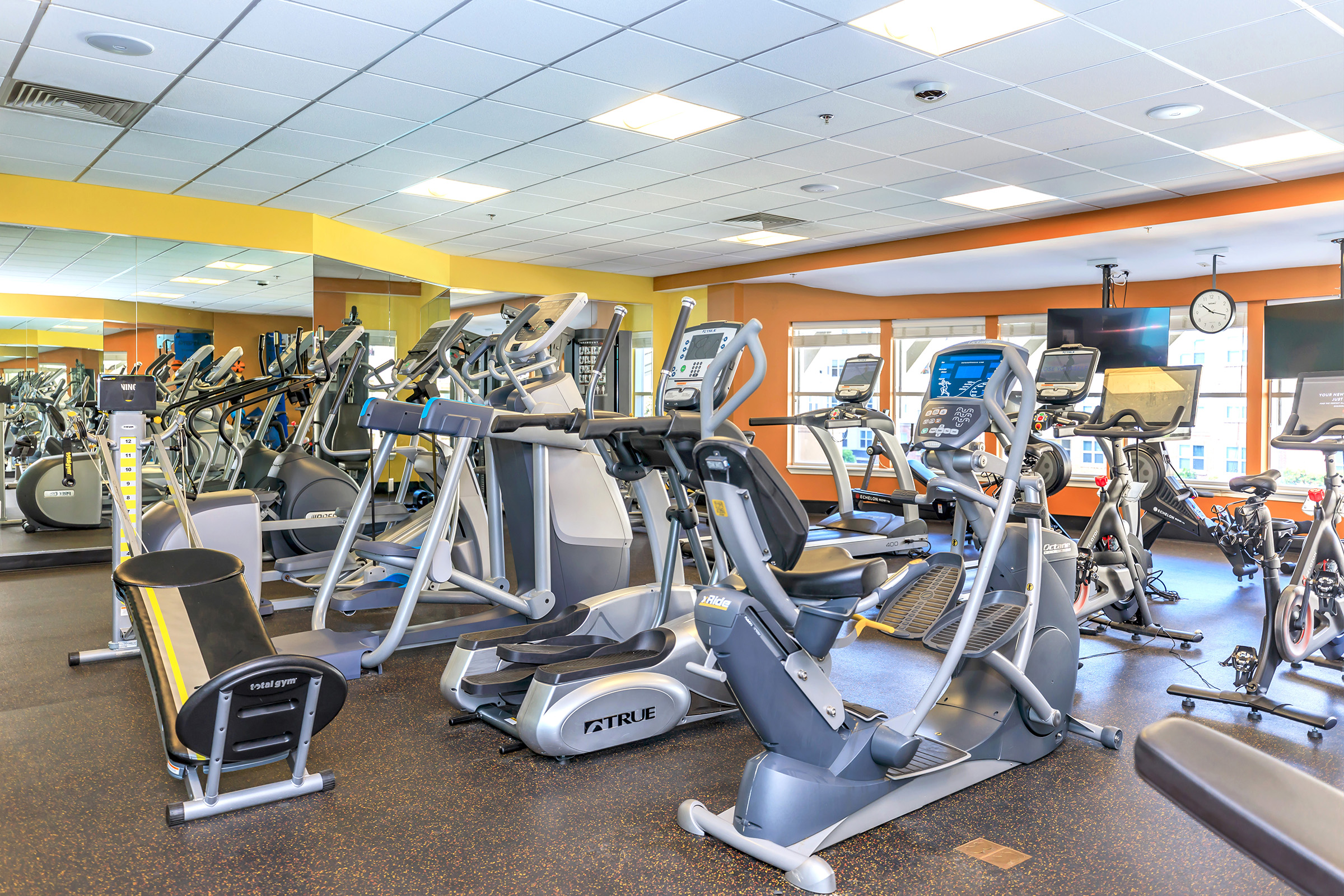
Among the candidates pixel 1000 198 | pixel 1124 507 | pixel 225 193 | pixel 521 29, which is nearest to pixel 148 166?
pixel 225 193

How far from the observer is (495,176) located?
243 inches

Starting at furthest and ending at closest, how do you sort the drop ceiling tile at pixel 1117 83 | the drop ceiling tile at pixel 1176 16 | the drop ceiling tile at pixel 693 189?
the drop ceiling tile at pixel 693 189 → the drop ceiling tile at pixel 1117 83 → the drop ceiling tile at pixel 1176 16

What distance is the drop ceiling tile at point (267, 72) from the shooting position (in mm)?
4059

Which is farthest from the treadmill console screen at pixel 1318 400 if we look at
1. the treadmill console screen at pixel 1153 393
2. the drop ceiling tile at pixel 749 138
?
the drop ceiling tile at pixel 749 138

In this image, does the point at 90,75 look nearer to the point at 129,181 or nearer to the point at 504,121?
the point at 504,121

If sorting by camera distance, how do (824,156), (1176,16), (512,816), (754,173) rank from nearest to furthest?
(512,816), (1176,16), (824,156), (754,173)

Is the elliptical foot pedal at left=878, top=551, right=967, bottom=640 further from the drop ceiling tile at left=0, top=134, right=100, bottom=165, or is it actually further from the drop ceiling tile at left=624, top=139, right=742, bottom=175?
the drop ceiling tile at left=0, top=134, right=100, bottom=165

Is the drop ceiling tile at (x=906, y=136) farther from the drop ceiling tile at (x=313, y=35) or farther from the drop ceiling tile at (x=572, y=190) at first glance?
the drop ceiling tile at (x=313, y=35)

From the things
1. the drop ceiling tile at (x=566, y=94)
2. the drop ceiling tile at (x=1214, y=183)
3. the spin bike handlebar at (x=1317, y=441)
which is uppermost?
the drop ceiling tile at (x=566, y=94)

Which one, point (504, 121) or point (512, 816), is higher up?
point (504, 121)

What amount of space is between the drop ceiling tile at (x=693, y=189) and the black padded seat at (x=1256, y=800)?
5.87 m

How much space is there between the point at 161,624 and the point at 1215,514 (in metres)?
5.10

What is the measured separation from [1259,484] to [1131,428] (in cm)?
79

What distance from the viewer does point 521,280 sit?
9.88 meters
